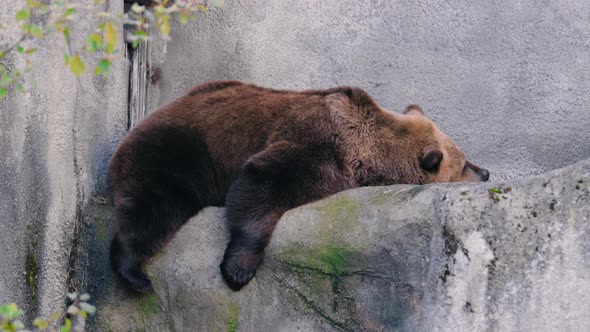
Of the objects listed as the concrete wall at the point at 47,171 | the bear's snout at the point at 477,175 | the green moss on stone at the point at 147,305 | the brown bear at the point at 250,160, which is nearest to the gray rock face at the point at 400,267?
the green moss on stone at the point at 147,305

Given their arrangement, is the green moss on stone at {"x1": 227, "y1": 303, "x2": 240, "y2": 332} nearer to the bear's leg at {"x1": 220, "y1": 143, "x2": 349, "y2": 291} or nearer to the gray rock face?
the gray rock face

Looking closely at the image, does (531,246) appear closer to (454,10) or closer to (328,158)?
(328,158)

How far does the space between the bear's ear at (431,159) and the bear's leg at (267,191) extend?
1.74 feet

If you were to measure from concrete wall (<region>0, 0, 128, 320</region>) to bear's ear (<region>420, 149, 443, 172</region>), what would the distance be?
1.91 m

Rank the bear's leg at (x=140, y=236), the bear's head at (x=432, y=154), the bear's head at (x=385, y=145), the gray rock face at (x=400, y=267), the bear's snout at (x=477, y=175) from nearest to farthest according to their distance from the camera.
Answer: the gray rock face at (x=400, y=267) < the bear's leg at (x=140, y=236) < the bear's head at (x=385, y=145) < the bear's head at (x=432, y=154) < the bear's snout at (x=477, y=175)

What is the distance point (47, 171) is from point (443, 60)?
3118 millimetres

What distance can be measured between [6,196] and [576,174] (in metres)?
2.89

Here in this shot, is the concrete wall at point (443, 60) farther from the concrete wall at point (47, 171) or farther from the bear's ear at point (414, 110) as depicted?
the concrete wall at point (47, 171)

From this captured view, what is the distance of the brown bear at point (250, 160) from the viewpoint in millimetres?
4398

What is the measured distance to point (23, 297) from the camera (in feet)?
14.9

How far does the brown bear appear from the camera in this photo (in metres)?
4.40

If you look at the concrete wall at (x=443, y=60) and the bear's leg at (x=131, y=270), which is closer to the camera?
the bear's leg at (x=131, y=270)

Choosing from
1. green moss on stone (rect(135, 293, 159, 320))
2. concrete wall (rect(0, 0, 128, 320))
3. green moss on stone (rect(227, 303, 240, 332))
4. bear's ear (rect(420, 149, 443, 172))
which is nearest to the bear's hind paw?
green moss on stone (rect(227, 303, 240, 332))

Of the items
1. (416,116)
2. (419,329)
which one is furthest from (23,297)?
(416,116)
